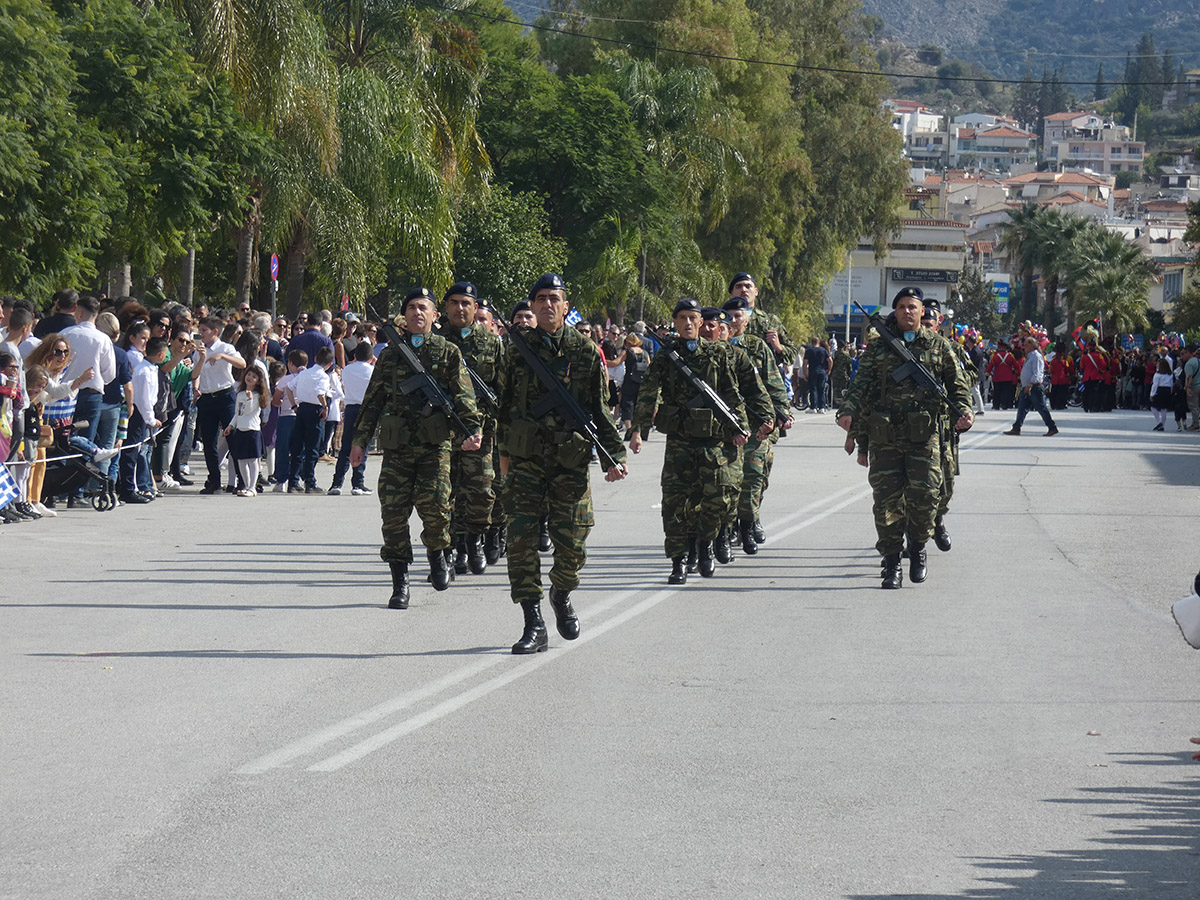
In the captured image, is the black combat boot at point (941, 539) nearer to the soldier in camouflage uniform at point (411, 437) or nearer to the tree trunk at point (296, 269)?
the soldier in camouflage uniform at point (411, 437)

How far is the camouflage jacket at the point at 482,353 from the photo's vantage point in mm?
11602

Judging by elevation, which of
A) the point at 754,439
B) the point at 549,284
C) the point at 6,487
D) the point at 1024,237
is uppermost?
the point at 1024,237

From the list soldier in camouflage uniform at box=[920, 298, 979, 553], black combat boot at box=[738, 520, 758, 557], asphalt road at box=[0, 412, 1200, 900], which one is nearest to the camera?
asphalt road at box=[0, 412, 1200, 900]

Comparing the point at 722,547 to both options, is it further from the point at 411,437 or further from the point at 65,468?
the point at 65,468

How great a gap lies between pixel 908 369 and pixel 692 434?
5.11 ft

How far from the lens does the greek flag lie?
14.4m

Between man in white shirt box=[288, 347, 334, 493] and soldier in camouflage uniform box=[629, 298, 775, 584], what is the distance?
709cm

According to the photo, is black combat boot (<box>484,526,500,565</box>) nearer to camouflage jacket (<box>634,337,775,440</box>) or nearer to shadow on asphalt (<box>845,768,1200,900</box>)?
camouflage jacket (<box>634,337,775,440</box>)

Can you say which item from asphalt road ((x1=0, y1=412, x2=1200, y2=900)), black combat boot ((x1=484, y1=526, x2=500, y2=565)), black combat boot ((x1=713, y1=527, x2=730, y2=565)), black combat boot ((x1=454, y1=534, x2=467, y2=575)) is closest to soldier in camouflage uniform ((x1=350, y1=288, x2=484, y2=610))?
asphalt road ((x1=0, y1=412, x2=1200, y2=900))

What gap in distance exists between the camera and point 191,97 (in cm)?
2519

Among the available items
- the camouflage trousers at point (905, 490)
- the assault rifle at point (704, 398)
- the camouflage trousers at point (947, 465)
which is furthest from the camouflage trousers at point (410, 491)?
the camouflage trousers at point (947, 465)

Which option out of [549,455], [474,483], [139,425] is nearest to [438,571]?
[474,483]

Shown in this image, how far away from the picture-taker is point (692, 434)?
1174 centimetres

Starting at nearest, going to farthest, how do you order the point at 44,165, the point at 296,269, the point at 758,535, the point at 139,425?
the point at 758,535
the point at 139,425
the point at 44,165
the point at 296,269
